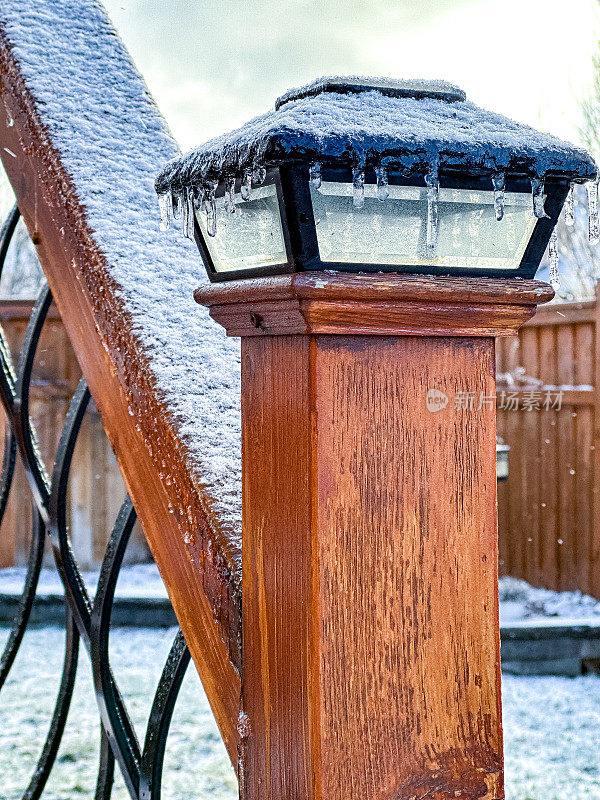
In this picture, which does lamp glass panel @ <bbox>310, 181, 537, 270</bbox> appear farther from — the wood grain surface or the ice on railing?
the ice on railing

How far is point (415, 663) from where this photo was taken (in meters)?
0.65

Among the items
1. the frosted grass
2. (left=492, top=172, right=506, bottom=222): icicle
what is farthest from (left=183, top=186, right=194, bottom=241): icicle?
the frosted grass

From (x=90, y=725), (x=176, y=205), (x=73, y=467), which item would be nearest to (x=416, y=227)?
(x=176, y=205)

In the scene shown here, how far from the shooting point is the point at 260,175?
568mm

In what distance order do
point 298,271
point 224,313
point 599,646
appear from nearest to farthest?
point 298,271
point 224,313
point 599,646

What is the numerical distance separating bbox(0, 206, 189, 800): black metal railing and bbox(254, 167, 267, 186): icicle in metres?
0.48

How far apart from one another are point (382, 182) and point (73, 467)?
5.75m

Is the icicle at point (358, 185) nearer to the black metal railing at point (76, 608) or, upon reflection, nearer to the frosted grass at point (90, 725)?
the black metal railing at point (76, 608)

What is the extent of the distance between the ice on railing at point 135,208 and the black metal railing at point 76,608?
178 millimetres

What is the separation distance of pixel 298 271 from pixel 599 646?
413 centimetres

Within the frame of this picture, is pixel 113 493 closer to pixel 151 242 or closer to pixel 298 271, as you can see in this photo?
pixel 151 242

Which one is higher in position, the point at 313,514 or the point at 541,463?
the point at 313,514

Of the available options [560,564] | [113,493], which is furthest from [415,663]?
[113,493]

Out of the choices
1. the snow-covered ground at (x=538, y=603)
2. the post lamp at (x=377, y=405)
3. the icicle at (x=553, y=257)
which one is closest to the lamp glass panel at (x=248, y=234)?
the post lamp at (x=377, y=405)
